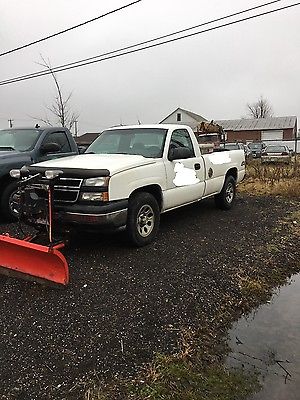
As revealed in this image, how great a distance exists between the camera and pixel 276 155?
83.5 ft

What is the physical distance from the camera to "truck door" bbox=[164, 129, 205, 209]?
20.8ft

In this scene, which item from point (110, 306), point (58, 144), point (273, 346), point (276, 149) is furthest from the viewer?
point (276, 149)

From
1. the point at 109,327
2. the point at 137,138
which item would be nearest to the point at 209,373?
the point at 109,327

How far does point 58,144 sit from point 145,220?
3552mm

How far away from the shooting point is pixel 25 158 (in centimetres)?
745

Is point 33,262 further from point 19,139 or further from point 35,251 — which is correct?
point 19,139

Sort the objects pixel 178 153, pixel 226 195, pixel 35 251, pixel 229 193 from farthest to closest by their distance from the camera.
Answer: pixel 229 193, pixel 226 195, pixel 178 153, pixel 35 251

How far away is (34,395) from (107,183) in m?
2.82

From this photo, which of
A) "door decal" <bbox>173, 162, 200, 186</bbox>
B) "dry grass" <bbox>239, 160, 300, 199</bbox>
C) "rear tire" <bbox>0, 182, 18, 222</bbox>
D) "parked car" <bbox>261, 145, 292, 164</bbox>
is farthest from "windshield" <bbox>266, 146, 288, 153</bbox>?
"rear tire" <bbox>0, 182, 18, 222</bbox>

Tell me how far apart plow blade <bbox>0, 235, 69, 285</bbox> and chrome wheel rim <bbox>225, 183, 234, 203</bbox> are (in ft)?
16.6

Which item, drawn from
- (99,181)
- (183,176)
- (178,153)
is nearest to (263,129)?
(183,176)

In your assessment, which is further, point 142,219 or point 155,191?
point 155,191

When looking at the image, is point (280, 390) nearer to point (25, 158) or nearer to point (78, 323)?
point (78, 323)

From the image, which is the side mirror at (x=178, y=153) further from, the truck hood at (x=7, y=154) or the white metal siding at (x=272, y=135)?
the white metal siding at (x=272, y=135)
